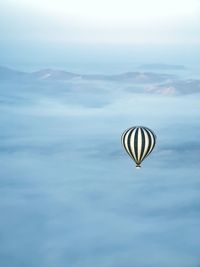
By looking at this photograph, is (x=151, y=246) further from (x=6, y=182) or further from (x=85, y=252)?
(x=6, y=182)

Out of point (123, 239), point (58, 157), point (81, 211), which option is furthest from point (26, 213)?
point (58, 157)

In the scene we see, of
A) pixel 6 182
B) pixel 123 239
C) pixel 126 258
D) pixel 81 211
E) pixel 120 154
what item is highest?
pixel 120 154

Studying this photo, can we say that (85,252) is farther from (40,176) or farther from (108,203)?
(40,176)

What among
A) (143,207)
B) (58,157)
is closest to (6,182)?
(58,157)

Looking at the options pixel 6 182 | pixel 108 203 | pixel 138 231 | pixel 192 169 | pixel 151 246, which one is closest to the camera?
pixel 151 246

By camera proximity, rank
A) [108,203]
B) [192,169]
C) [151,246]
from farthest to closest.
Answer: [192,169]
[108,203]
[151,246]

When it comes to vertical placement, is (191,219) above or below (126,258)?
above

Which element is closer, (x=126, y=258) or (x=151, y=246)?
(x=126, y=258)

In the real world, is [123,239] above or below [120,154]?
below

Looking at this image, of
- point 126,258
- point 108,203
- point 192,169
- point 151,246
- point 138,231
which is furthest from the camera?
point 192,169
